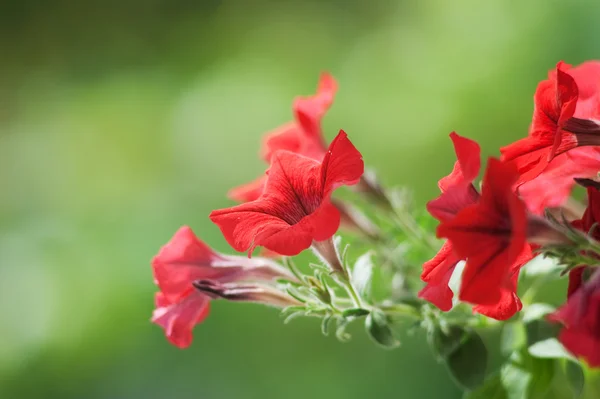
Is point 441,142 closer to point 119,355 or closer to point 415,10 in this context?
point 415,10

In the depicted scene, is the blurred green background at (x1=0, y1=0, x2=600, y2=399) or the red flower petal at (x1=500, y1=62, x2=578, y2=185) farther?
the blurred green background at (x1=0, y1=0, x2=600, y2=399)

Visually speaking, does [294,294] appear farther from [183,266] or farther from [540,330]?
[540,330]

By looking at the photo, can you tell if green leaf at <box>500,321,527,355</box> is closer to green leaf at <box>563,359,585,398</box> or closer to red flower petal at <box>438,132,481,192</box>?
green leaf at <box>563,359,585,398</box>

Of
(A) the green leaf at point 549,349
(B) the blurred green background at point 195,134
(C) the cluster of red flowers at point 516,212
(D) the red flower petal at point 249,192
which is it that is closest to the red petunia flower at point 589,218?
(C) the cluster of red flowers at point 516,212

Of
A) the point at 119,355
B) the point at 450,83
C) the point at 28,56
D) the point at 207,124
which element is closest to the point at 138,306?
the point at 119,355

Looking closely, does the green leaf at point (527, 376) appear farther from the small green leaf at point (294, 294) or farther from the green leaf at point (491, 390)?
the small green leaf at point (294, 294)

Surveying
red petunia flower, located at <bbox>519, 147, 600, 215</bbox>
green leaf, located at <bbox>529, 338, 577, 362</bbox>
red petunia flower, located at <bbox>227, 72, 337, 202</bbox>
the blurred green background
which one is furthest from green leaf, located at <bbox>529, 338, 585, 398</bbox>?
the blurred green background

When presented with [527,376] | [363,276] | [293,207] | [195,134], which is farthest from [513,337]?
[195,134]
